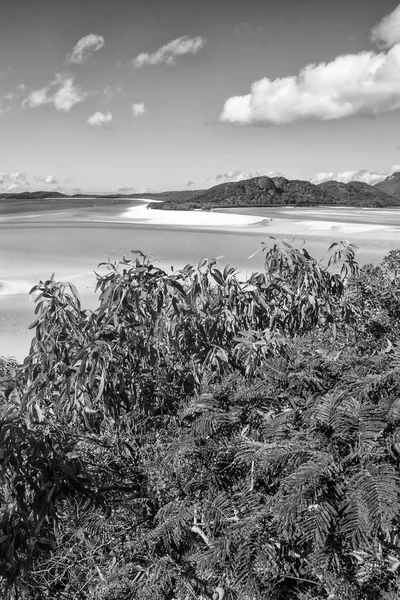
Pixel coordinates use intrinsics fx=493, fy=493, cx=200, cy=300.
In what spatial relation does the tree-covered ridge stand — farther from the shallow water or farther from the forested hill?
the forested hill

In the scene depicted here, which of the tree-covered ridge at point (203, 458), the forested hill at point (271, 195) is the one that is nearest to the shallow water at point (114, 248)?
the tree-covered ridge at point (203, 458)

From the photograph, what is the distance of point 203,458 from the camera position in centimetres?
147

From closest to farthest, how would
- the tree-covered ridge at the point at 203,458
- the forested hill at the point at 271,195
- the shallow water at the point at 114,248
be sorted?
the tree-covered ridge at the point at 203,458 → the shallow water at the point at 114,248 → the forested hill at the point at 271,195

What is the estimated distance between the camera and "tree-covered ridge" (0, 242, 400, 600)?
3.93ft

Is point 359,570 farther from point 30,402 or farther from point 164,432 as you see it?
point 30,402

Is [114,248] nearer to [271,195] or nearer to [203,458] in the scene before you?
[203,458]

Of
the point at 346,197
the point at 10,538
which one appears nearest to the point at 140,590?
the point at 10,538

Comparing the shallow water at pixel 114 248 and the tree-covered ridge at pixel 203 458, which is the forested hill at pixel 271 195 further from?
the tree-covered ridge at pixel 203 458

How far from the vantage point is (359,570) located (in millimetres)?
1273

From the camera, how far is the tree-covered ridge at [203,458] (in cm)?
120

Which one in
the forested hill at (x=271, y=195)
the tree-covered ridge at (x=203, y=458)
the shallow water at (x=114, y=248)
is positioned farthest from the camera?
the forested hill at (x=271, y=195)

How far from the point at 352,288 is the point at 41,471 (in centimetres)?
370

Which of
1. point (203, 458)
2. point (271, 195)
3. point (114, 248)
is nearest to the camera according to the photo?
point (203, 458)

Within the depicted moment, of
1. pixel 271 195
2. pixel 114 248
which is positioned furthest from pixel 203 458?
pixel 271 195
